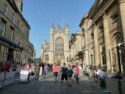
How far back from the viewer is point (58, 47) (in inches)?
3344

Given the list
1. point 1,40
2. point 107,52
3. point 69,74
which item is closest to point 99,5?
point 107,52

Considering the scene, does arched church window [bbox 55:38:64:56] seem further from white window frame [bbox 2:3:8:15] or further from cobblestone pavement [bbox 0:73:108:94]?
cobblestone pavement [bbox 0:73:108:94]

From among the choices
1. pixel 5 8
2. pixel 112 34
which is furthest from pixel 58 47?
pixel 112 34

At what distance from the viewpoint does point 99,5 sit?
769 inches

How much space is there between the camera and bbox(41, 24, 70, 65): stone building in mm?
82812

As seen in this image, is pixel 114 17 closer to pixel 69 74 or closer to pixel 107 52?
pixel 107 52

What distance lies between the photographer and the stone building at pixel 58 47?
8281 centimetres

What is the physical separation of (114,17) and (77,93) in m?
11.5

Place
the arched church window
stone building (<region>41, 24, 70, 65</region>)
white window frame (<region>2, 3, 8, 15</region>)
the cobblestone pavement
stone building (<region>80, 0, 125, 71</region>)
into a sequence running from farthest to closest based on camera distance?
1. the arched church window
2. stone building (<region>41, 24, 70, 65</region>)
3. white window frame (<region>2, 3, 8, 15</region>)
4. stone building (<region>80, 0, 125, 71</region>)
5. the cobblestone pavement

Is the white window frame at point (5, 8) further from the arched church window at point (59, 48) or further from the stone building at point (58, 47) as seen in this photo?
the arched church window at point (59, 48)

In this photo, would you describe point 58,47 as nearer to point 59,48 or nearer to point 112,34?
point 59,48

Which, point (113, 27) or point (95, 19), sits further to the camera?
point (95, 19)

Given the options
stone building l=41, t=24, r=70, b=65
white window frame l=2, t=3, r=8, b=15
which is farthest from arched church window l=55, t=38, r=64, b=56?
white window frame l=2, t=3, r=8, b=15

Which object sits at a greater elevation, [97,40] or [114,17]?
[114,17]
